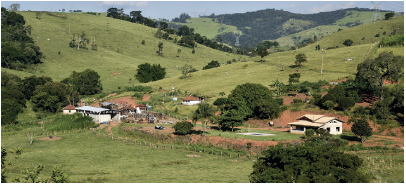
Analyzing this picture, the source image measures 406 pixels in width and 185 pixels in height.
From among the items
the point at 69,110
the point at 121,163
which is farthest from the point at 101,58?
the point at 121,163

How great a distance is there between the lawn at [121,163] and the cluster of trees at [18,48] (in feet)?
285

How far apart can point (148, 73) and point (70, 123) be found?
73.7 meters

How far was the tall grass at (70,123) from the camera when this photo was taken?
67812mm

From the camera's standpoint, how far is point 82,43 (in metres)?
178

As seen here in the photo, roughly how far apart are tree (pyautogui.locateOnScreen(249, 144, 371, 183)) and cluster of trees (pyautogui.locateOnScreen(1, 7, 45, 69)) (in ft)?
406

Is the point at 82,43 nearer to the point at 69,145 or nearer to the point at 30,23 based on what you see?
the point at 30,23

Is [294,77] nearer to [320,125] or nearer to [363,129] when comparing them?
[320,125]

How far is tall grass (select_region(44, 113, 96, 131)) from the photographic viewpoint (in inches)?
2670

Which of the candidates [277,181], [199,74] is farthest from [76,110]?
[277,181]

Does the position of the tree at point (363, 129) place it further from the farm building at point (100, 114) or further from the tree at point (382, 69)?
the farm building at point (100, 114)

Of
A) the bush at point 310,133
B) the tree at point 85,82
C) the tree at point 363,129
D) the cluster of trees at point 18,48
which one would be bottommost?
the bush at point 310,133

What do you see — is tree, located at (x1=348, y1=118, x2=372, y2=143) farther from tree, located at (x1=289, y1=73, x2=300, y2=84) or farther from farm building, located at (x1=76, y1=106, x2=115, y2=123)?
farm building, located at (x1=76, y1=106, x2=115, y2=123)

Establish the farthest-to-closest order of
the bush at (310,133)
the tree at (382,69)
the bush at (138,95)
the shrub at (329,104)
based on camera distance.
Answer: the bush at (138,95)
the tree at (382,69)
the shrub at (329,104)
the bush at (310,133)

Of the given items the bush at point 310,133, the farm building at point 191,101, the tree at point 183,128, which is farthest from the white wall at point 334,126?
the farm building at point 191,101
